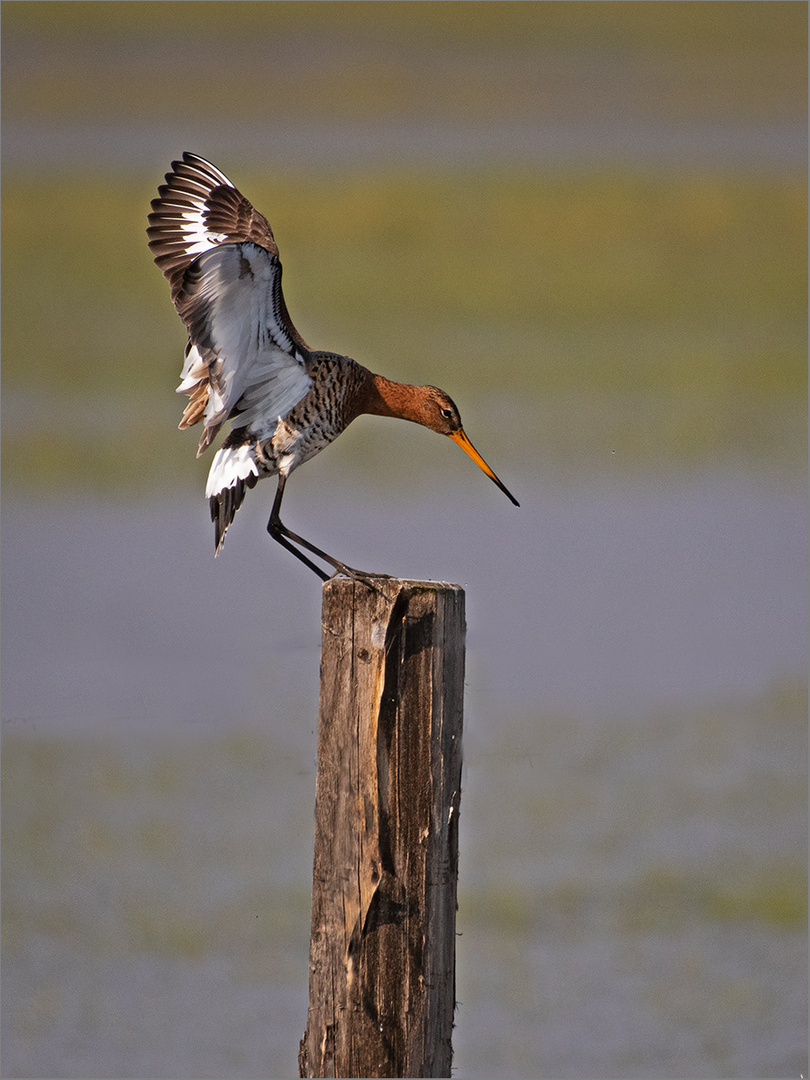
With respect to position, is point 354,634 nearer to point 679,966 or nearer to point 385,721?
point 385,721

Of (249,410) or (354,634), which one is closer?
(354,634)

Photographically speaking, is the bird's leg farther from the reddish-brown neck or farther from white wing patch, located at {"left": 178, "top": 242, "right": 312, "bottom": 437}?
the reddish-brown neck

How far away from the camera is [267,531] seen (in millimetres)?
5484

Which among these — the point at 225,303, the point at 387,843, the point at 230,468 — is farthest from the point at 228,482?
the point at 387,843

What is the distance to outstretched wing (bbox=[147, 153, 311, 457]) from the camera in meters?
4.98

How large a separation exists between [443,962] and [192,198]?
3160 millimetres

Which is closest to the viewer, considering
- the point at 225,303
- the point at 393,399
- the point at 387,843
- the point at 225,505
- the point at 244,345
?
the point at 387,843

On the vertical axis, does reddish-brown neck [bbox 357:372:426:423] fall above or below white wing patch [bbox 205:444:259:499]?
above

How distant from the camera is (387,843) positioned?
12.3ft

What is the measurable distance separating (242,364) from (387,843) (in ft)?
7.01

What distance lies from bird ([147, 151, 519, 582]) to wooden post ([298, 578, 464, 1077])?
1.31 meters

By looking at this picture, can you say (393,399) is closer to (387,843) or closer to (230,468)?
(230,468)

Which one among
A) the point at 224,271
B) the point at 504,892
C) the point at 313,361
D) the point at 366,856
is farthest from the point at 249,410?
the point at 504,892

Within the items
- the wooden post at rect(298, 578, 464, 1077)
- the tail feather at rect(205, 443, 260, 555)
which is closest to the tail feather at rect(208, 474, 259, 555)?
the tail feather at rect(205, 443, 260, 555)
